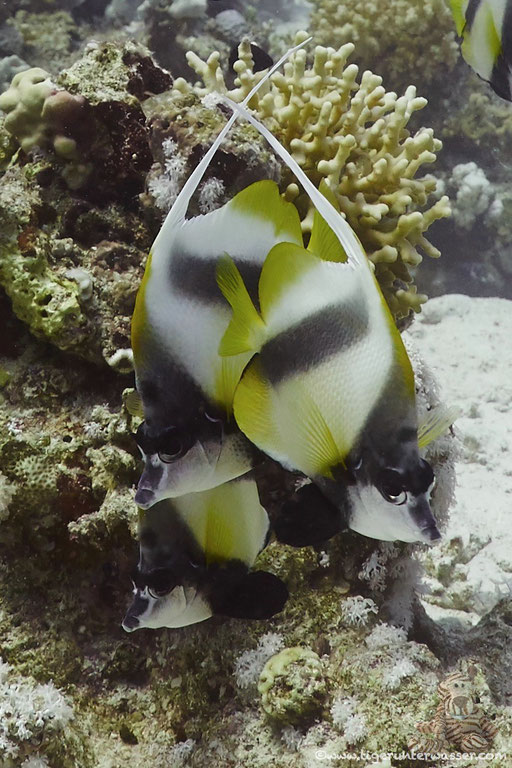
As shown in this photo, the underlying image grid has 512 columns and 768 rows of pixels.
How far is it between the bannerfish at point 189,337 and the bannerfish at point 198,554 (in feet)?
0.89

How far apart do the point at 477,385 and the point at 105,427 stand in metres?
4.27

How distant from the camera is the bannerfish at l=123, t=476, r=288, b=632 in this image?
1.42 metres

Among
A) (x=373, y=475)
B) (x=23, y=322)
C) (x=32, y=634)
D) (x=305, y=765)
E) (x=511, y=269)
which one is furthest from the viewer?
(x=511, y=269)

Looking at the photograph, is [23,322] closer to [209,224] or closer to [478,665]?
[209,224]

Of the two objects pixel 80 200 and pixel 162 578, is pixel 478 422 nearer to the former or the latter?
pixel 80 200

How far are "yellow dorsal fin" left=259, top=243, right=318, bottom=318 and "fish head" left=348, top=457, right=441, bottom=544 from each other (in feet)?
1.07

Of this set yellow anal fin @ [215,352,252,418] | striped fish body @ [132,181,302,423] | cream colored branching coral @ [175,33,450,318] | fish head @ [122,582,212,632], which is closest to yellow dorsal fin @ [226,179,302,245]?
striped fish body @ [132,181,302,423]

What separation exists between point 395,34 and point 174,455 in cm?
695

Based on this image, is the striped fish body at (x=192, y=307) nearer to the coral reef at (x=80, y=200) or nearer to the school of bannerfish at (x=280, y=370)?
the school of bannerfish at (x=280, y=370)

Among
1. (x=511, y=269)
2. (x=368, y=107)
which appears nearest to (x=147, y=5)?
(x=511, y=269)

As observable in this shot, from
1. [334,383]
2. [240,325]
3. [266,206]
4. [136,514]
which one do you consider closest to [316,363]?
[334,383]

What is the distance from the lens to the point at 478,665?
2.12 metres

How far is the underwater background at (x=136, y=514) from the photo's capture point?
1.95m

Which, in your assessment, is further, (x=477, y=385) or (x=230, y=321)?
(x=477, y=385)
